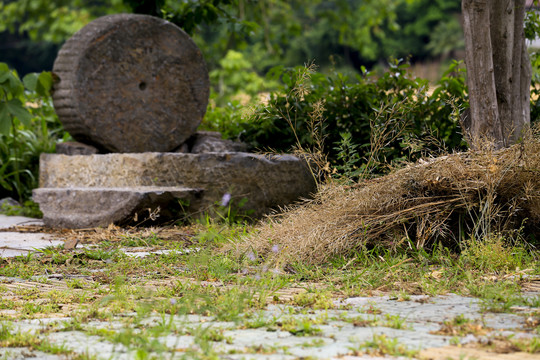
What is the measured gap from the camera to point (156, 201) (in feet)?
15.9

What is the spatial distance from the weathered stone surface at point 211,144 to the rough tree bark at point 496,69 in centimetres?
247

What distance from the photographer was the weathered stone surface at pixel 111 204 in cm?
480

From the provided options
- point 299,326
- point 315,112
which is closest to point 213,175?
point 315,112

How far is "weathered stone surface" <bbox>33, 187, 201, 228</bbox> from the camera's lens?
4797 millimetres

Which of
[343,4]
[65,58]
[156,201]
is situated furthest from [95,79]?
[343,4]

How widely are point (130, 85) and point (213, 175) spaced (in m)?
1.49

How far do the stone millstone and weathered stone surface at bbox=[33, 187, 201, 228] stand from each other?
0.88 m

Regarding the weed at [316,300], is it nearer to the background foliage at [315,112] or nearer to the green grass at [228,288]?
the green grass at [228,288]

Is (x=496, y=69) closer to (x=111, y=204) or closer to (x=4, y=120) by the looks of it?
(x=111, y=204)

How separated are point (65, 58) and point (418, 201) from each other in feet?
12.3

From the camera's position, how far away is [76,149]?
5.80 metres

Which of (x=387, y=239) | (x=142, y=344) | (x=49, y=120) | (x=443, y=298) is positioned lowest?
(x=49, y=120)

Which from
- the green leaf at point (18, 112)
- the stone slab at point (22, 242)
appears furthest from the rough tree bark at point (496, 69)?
the green leaf at point (18, 112)

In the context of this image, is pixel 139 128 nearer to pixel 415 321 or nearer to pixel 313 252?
pixel 313 252
